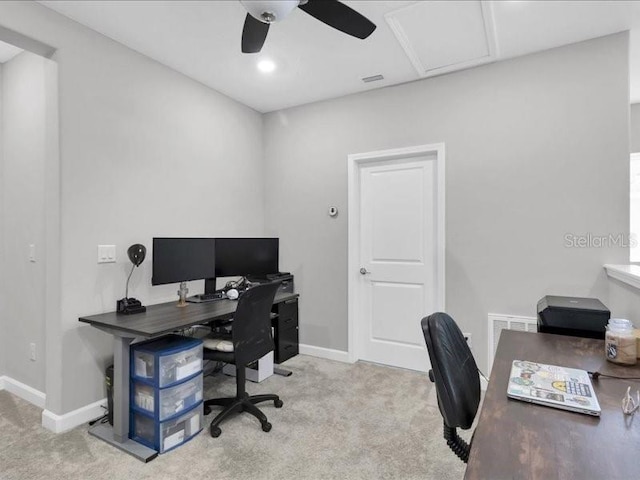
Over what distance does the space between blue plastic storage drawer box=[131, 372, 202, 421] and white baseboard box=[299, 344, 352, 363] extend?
1.66 m

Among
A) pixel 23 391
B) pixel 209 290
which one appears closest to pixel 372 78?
pixel 209 290

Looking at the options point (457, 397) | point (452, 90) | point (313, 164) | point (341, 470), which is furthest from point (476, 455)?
point (313, 164)

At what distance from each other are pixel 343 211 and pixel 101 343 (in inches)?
93.4

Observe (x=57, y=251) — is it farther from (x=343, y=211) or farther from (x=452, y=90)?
(x=452, y=90)

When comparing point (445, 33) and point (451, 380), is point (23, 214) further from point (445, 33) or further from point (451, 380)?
point (445, 33)

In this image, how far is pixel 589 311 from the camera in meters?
1.93

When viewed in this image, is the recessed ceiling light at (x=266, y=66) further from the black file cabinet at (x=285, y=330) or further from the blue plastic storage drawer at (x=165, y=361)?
the blue plastic storage drawer at (x=165, y=361)

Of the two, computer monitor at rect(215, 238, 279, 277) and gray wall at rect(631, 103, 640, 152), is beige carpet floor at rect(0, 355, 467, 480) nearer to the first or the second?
computer monitor at rect(215, 238, 279, 277)

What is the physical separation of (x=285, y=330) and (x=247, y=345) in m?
1.28

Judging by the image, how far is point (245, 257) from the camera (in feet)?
11.0

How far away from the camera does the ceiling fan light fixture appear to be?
1.65m

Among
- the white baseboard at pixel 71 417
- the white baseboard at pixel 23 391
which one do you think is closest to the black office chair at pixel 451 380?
the white baseboard at pixel 71 417

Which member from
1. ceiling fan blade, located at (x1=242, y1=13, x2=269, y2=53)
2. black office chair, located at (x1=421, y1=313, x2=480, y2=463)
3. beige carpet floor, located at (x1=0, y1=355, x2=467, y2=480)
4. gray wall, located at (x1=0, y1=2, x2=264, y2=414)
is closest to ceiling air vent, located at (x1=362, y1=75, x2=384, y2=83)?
ceiling fan blade, located at (x1=242, y1=13, x2=269, y2=53)

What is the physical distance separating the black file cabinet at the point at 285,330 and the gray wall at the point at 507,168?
254 mm
